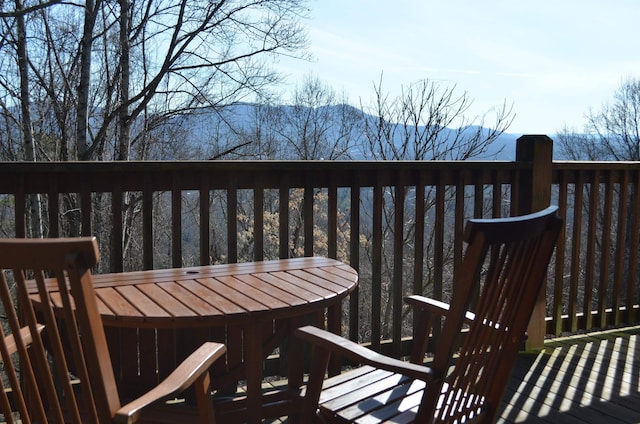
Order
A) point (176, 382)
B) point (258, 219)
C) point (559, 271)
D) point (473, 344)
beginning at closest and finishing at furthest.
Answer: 1. point (176, 382)
2. point (473, 344)
3. point (258, 219)
4. point (559, 271)

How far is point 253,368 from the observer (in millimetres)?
2162

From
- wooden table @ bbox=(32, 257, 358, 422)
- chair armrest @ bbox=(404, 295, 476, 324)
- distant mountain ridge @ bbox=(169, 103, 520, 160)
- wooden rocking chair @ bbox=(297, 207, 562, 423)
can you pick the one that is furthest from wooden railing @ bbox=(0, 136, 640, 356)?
distant mountain ridge @ bbox=(169, 103, 520, 160)

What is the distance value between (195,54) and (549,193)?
10.5 m

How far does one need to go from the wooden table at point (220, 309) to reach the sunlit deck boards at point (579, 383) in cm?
122

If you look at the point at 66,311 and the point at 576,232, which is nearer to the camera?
the point at 66,311

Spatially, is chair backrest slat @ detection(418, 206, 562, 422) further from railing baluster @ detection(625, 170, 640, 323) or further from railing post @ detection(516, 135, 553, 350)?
railing baluster @ detection(625, 170, 640, 323)

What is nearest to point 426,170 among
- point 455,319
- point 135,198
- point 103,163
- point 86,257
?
point 103,163

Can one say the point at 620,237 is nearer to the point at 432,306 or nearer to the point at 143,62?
the point at 432,306

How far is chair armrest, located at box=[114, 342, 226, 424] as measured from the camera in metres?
1.29

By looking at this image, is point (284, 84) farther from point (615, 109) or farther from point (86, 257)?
point (615, 109)

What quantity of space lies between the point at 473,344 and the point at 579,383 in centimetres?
208

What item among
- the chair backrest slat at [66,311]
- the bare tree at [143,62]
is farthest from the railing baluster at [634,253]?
the bare tree at [143,62]

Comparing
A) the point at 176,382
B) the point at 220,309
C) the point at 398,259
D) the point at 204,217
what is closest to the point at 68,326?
the point at 176,382

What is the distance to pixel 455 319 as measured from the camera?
153 cm
